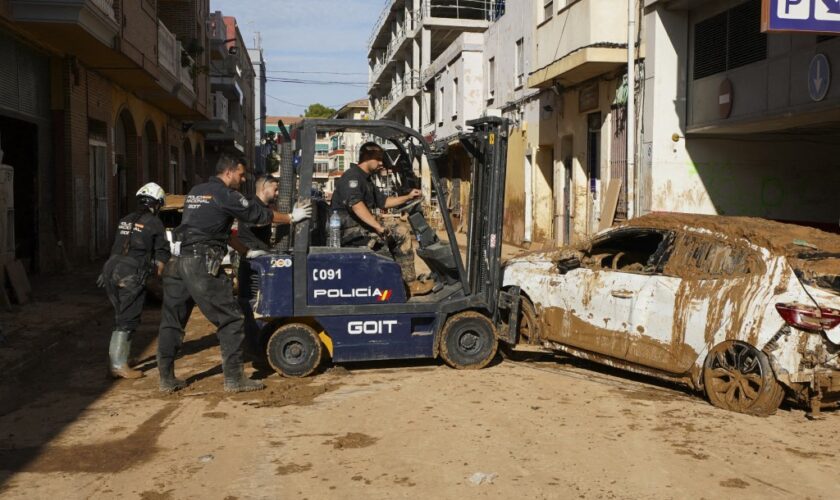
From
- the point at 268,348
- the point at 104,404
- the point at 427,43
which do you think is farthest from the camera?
the point at 427,43

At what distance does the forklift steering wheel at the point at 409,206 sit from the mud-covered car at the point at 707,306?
1.36 meters

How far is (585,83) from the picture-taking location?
18.1 metres

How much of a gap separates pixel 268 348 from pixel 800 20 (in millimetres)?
6731

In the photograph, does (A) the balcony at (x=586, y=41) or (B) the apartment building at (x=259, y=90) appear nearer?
(A) the balcony at (x=586, y=41)

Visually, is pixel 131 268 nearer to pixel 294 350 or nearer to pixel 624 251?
pixel 294 350

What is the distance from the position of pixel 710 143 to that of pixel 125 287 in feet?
36.8

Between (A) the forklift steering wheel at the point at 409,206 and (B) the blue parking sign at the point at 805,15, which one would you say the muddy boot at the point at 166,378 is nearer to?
(A) the forklift steering wheel at the point at 409,206

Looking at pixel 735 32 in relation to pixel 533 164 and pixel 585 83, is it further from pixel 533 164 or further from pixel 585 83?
pixel 533 164

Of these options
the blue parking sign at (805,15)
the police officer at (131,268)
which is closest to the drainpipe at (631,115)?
the blue parking sign at (805,15)

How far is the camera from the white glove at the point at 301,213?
271 inches

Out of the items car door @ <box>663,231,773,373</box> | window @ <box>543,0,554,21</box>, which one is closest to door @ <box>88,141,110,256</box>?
window @ <box>543,0,554,21</box>

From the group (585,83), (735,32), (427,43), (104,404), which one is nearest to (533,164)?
(585,83)

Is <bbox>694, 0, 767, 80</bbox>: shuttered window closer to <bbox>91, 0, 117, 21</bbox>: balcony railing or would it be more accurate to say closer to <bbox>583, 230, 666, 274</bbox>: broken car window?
<bbox>583, 230, 666, 274</bbox>: broken car window

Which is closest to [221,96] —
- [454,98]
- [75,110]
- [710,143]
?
[454,98]
